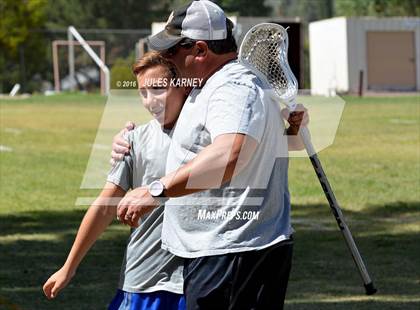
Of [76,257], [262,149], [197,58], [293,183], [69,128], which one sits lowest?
[69,128]

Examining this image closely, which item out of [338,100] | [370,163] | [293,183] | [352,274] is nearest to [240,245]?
[338,100]

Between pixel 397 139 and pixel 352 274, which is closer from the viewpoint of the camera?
pixel 352 274

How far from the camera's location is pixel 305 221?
14016 millimetres

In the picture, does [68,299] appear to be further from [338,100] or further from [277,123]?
[277,123]

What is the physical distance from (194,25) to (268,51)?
30.1 inches

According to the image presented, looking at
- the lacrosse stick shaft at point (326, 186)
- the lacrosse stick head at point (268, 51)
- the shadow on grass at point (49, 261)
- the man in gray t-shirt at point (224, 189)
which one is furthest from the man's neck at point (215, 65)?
the shadow on grass at point (49, 261)

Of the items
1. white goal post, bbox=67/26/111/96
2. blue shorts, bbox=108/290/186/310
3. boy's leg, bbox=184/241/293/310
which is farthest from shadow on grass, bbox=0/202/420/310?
white goal post, bbox=67/26/111/96

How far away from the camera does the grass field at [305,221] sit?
948 centimetres

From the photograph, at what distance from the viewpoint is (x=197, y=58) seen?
461 cm

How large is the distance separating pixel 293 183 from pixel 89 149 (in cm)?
709

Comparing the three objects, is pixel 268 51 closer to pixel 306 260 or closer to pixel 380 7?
pixel 306 260

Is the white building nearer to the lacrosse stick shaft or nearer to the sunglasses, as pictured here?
the lacrosse stick shaft

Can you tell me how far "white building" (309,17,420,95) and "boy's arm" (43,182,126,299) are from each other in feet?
151

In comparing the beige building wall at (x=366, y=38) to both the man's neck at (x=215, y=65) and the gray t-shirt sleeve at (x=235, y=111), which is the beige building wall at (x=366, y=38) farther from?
the gray t-shirt sleeve at (x=235, y=111)
